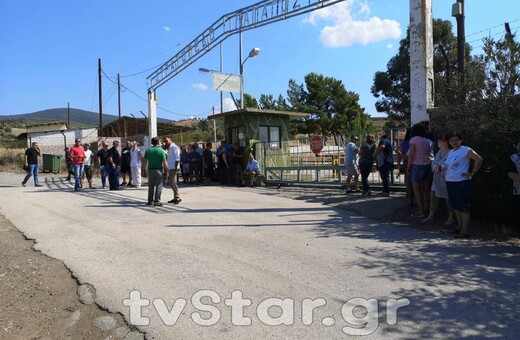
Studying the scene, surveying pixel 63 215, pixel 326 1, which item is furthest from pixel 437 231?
pixel 326 1

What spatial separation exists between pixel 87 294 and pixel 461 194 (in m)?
5.42

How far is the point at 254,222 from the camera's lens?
27.1 ft

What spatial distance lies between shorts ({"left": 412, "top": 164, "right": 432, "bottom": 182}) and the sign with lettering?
16.6 meters

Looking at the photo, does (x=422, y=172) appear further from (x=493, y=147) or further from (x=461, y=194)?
(x=461, y=194)

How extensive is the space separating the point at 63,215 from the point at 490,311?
8.41 metres

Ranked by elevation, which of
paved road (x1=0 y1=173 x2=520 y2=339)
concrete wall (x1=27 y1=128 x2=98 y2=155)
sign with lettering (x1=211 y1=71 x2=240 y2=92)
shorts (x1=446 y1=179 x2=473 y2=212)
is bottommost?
paved road (x1=0 y1=173 x2=520 y2=339)

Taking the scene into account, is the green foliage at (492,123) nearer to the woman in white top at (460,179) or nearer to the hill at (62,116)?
the woman in white top at (460,179)

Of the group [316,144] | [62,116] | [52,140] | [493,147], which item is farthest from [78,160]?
[62,116]

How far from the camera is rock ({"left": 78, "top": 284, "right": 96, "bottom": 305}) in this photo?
4502 mm

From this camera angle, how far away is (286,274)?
16.6 feet

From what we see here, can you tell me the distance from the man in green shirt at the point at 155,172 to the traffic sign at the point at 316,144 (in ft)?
16.4

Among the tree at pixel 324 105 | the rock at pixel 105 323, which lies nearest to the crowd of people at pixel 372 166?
the rock at pixel 105 323

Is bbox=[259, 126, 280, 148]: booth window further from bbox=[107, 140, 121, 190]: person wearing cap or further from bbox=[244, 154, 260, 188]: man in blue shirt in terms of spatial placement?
bbox=[107, 140, 121, 190]: person wearing cap

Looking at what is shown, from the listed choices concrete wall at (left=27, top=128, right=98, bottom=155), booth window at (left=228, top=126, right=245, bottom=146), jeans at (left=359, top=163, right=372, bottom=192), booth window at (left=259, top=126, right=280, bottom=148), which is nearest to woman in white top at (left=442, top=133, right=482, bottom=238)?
jeans at (left=359, top=163, right=372, bottom=192)
